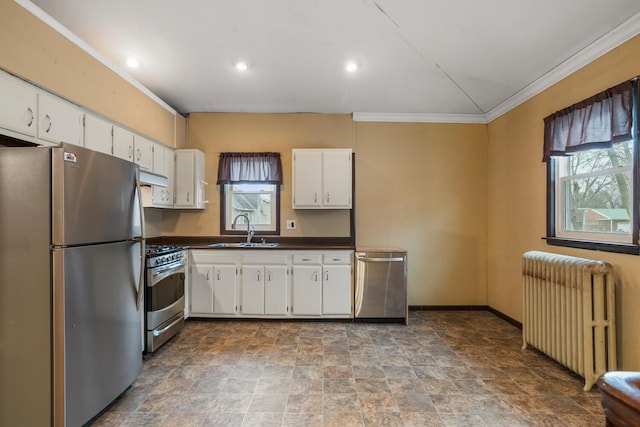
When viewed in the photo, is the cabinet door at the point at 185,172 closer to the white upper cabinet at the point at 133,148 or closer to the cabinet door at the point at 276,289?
the white upper cabinet at the point at 133,148

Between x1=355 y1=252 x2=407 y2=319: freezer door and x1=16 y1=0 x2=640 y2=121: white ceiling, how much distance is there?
6.41 feet

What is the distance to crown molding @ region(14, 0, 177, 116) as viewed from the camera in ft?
6.59

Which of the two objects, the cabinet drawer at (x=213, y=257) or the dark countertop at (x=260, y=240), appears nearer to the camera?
the cabinet drawer at (x=213, y=257)

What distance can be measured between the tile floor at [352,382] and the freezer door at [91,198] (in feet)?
3.90

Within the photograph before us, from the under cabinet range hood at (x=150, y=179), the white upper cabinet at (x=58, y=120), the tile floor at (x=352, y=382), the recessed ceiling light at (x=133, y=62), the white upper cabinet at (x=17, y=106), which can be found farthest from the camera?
the recessed ceiling light at (x=133, y=62)

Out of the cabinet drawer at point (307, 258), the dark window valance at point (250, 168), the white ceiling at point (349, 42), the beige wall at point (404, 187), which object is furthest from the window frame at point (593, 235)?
the dark window valance at point (250, 168)

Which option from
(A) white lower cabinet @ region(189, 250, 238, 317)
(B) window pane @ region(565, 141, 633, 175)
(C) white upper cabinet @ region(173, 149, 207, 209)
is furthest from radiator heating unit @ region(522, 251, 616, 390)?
(C) white upper cabinet @ region(173, 149, 207, 209)

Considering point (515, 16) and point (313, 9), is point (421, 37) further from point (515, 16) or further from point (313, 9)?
point (313, 9)

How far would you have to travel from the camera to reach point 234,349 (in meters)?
2.93

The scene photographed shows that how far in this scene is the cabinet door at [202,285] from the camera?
3.64m

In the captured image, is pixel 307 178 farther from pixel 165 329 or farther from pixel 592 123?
pixel 592 123

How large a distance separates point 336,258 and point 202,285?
5.40 ft

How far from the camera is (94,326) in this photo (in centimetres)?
184

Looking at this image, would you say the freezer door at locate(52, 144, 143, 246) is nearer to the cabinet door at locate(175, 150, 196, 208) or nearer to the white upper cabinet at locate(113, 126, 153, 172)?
the white upper cabinet at locate(113, 126, 153, 172)
